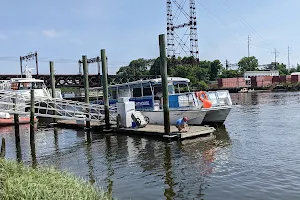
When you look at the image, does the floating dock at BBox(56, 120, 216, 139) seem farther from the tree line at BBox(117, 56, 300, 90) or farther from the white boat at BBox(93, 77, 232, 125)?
the tree line at BBox(117, 56, 300, 90)

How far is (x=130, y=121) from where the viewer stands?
2152cm

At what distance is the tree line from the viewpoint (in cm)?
10691

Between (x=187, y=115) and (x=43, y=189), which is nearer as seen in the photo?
(x=43, y=189)

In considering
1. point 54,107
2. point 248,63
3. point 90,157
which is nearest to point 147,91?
point 54,107

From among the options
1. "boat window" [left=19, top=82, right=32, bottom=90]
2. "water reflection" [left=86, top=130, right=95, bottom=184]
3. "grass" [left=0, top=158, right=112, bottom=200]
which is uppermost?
"boat window" [left=19, top=82, right=32, bottom=90]

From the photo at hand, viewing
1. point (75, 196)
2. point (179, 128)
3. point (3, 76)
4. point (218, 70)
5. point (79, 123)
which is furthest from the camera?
point (218, 70)

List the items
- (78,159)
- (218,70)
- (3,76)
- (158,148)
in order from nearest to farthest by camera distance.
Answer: (78,159), (158,148), (3,76), (218,70)

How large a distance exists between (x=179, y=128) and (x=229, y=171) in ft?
21.5

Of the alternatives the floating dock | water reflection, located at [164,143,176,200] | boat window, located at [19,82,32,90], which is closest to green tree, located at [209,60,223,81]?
boat window, located at [19,82,32,90]

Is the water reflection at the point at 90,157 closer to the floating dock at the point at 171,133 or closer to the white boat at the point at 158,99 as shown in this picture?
the floating dock at the point at 171,133

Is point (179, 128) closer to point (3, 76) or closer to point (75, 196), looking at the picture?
point (75, 196)

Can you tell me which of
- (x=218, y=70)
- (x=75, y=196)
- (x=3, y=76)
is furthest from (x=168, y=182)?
(x=218, y=70)

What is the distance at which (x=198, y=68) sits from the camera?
11269cm

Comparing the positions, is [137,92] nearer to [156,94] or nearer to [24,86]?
[156,94]
